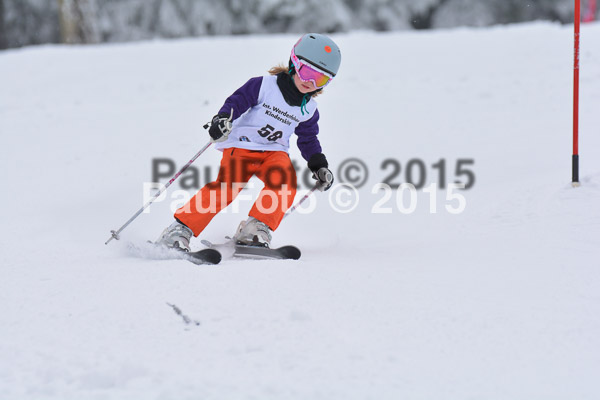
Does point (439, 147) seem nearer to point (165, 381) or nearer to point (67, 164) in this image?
point (67, 164)

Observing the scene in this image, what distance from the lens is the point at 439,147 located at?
21.1 ft

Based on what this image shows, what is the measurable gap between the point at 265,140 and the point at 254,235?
2.09 ft

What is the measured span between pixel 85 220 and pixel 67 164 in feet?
4.79

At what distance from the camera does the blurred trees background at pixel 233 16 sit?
1877 centimetres

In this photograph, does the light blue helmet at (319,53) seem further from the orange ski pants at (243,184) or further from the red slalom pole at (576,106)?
the red slalom pole at (576,106)

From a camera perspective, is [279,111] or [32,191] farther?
[32,191]

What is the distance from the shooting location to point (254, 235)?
3832 millimetres

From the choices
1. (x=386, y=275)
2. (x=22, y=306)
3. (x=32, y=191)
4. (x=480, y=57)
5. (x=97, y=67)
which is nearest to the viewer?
(x=22, y=306)

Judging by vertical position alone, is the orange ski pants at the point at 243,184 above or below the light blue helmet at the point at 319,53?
below

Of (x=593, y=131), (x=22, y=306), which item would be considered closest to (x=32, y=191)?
(x=22, y=306)

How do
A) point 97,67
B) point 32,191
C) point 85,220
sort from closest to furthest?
point 85,220, point 32,191, point 97,67

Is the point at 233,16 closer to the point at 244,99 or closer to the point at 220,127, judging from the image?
the point at 244,99

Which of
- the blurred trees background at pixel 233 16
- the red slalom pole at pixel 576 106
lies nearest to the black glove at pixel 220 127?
the red slalom pole at pixel 576 106

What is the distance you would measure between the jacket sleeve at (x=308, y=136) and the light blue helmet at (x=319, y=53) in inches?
18.2
